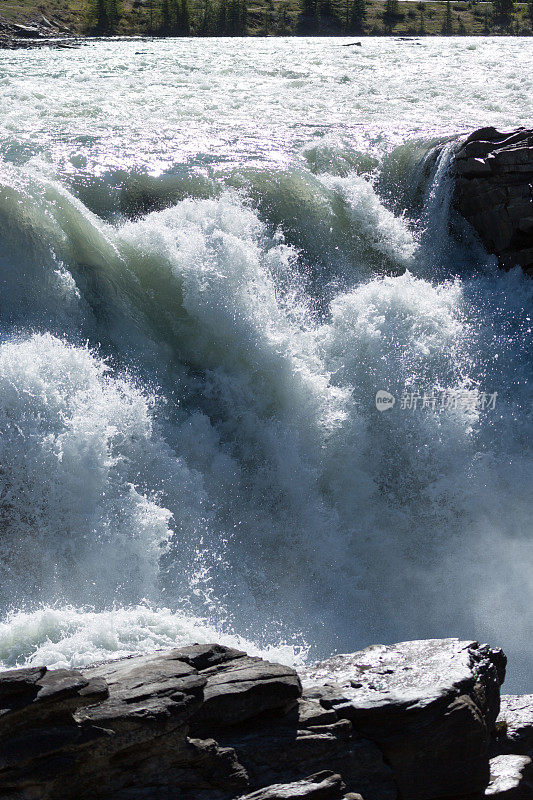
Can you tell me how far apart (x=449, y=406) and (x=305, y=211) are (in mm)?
4228

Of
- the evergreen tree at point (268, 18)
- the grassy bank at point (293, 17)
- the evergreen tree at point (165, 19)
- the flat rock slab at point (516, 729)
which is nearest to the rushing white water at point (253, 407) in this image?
the flat rock slab at point (516, 729)

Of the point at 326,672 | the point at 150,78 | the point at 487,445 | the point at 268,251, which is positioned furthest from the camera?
the point at 150,78

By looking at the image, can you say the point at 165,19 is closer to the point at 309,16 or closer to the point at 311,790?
the point at 309,16

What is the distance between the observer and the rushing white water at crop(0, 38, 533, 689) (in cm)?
810

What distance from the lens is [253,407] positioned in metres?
9.76

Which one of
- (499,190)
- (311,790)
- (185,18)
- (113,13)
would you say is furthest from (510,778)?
(113,13)

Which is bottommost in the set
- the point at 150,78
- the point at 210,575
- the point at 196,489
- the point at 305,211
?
the point at 210,575

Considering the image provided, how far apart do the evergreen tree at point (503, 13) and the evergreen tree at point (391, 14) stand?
23.3 feet

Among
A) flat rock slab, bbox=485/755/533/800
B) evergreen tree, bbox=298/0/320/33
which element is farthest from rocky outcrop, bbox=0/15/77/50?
flat rock slab, bbox=485/755/533/800

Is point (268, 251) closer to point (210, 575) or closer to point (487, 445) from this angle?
point (487, 445)

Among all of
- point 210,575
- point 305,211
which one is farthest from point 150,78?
point 210,575

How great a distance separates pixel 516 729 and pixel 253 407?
4.86 m

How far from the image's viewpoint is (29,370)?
8.73 metres

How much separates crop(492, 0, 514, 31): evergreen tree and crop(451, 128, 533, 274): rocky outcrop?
165 ft
